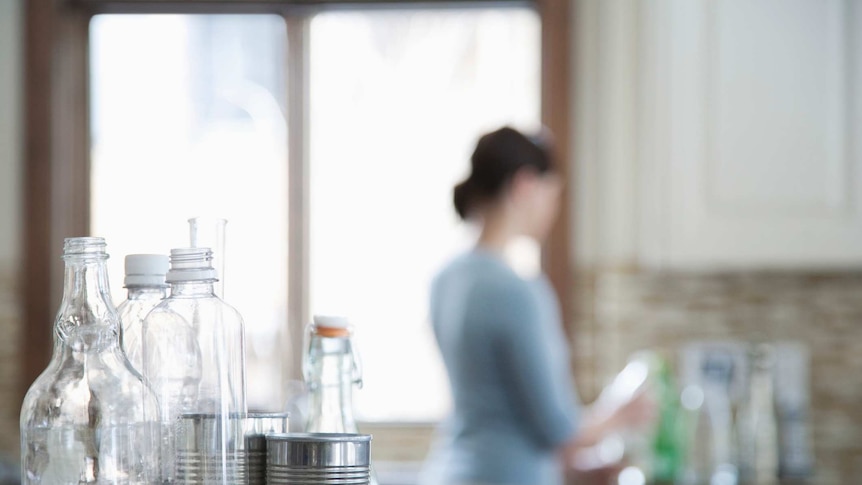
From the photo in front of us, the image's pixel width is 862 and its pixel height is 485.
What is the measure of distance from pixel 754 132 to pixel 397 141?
1091 mm

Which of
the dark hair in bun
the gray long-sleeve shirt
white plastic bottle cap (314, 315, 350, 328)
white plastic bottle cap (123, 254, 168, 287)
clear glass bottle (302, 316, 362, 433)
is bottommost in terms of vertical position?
the gray long-sleeve shirt

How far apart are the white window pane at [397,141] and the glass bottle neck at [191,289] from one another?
269 centimetres

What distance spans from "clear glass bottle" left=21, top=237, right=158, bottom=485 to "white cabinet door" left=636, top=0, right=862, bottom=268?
228 cm

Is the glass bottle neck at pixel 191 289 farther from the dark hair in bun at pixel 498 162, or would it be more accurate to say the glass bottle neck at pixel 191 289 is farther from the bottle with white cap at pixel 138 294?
the dark hair in bun at pixel 498 162

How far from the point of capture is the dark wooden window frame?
3.39 m

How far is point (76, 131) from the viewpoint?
355 centimetres

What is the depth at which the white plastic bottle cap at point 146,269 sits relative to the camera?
2.80ft

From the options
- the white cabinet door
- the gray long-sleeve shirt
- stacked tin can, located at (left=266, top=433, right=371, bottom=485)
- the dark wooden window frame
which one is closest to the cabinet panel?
the white cabinet door

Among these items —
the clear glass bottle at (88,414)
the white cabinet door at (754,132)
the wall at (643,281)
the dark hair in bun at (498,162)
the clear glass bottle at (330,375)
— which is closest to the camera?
the clear glass bottle at (88,414)

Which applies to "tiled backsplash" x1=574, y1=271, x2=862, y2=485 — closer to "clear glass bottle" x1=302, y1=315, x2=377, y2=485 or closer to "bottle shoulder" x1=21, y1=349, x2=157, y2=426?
"clear glass bottle" x1=302, y1=315, x2=377, y2=485

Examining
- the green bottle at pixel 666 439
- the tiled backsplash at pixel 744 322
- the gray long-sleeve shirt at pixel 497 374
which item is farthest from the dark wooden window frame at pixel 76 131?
the gray long-sleeve shirt at pixel 497 374

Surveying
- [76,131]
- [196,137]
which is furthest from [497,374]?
[76,131]

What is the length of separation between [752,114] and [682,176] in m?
0.24

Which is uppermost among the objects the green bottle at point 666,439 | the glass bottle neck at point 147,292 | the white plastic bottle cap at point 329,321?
the glass bottle neck at point 147,292
